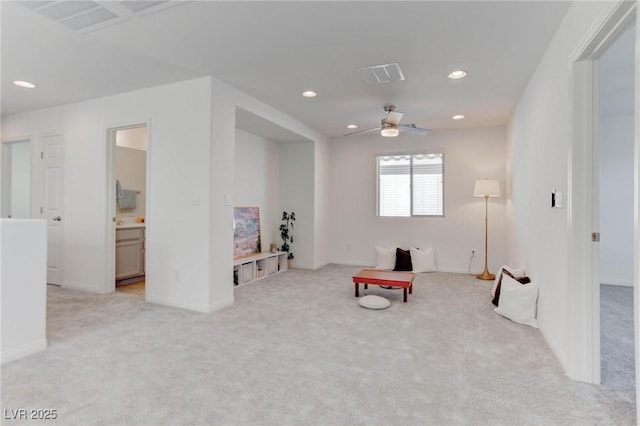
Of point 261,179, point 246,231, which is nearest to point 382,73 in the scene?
point 261,179

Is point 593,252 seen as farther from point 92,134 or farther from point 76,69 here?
point 92,134

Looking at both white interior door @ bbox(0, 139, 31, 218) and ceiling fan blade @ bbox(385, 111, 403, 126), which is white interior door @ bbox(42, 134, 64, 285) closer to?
white interior door @ bbox(0, 139, 31, 218)

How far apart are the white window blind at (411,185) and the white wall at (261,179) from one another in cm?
200

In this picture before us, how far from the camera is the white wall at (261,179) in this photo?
5359 millimetres

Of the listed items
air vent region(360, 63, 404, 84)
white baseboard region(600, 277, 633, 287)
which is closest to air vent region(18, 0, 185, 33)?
air vent region(360, 63, 404, 84)

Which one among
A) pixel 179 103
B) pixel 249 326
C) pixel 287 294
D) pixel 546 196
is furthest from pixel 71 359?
pixel 546 196

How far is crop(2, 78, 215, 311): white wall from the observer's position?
3.56 metres

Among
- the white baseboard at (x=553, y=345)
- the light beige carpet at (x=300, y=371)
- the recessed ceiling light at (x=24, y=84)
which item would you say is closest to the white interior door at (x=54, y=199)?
the recessed ceiling light at (x=24, y=84)

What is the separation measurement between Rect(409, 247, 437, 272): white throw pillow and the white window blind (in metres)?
A: 0.73

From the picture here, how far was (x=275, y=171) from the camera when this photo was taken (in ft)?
20.4

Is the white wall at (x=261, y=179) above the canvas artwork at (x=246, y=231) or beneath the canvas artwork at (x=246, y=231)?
above

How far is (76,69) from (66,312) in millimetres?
2523

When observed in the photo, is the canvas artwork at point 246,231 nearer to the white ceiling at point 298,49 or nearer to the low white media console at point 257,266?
the low white media console at point 257,266

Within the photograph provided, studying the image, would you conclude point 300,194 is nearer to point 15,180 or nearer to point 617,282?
point 15,180
